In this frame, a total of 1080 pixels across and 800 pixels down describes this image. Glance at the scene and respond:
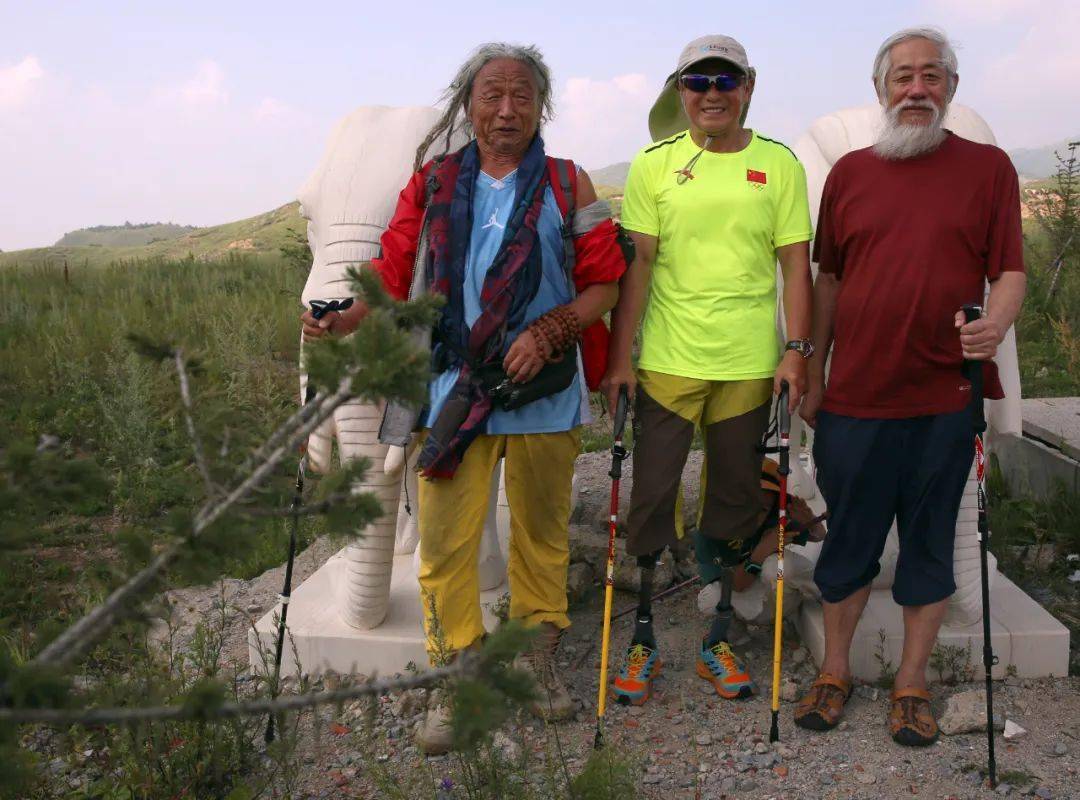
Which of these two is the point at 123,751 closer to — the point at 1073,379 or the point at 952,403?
the point at 952,403

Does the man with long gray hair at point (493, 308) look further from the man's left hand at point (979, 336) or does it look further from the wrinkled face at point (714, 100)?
the man's left hand at point (979, 336)

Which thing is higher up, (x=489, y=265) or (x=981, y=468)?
(x=489, y=265)

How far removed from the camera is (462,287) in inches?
125

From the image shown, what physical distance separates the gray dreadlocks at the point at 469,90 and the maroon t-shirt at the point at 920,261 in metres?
1.04

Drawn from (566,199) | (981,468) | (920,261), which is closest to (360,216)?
(566,199)

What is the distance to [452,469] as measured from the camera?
322 centimetres

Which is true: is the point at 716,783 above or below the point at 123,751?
below

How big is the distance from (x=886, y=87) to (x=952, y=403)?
104 centimetres

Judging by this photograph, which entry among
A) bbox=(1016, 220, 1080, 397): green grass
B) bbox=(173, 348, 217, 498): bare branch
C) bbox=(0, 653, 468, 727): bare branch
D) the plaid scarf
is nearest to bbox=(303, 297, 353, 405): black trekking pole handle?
the plaid scarf

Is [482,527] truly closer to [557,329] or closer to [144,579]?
[557,329]

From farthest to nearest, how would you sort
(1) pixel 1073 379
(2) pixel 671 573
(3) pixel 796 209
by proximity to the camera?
1. (1) pixel 1073 379
2. (2) pixel 671 573
3. (3) pixel 796 209

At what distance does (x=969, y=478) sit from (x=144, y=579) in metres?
3.17

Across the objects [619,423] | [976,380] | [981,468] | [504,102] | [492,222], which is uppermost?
[504,102]

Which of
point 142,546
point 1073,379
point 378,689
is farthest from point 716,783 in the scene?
point 1073,379
